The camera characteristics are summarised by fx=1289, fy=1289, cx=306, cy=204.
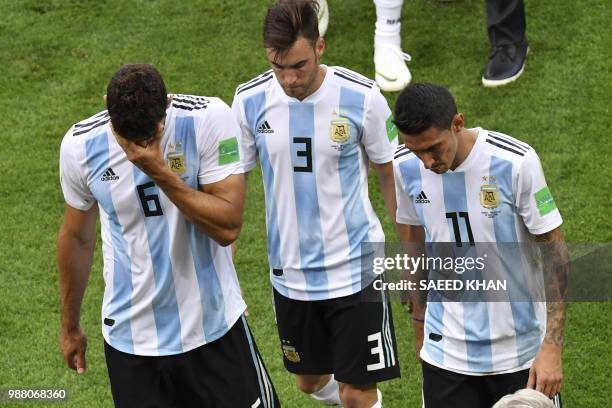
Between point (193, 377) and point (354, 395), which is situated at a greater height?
point (193, 377)

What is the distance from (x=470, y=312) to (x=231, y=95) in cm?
411

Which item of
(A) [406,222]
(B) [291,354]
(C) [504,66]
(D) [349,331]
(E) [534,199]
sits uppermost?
(E) [534,199]

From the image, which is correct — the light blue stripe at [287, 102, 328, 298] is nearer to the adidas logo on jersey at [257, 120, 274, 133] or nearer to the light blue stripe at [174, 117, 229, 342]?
the adidas logo on jersey at [257, 120, 274, 133]

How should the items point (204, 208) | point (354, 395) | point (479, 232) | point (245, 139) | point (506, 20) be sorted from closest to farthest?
point (204, 208), point (479, 232), point (245, 139), point (354, 395), point (506, 20)

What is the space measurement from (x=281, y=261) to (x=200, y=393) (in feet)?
2.76

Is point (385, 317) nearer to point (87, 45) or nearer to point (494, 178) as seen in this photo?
point (494, 178)

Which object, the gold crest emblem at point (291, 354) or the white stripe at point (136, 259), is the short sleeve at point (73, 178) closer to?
the white stripe at point (136, 259)

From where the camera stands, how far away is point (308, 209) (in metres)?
5.44

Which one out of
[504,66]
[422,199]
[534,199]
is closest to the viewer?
[534,199]

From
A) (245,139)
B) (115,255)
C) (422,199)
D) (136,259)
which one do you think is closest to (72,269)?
(115,255)

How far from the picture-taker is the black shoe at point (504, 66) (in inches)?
332

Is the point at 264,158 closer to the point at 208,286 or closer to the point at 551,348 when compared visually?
the point at 208,286

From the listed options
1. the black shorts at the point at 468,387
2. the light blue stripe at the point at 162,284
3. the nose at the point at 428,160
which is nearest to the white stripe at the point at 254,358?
the light blue stripe at the point at 162,284

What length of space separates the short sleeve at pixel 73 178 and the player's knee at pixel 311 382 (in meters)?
1.53
